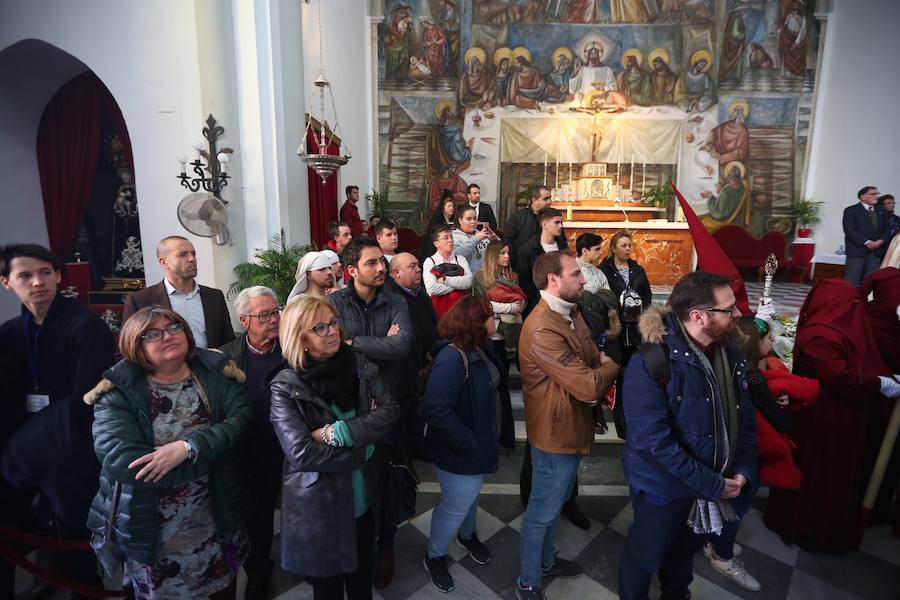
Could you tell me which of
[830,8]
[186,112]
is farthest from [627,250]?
[830,8]

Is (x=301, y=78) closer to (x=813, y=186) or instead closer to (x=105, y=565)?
(x=105, y=565)

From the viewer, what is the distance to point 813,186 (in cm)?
A: 1178

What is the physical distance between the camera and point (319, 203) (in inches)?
293

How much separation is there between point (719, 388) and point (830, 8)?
47.6 feet

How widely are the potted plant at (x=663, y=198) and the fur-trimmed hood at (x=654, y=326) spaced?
1064 cm

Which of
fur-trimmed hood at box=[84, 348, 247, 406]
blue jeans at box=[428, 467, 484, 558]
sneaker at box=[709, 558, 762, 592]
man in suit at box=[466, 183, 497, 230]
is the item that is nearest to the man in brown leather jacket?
blue jeans at box=[428, 467, 484, 558]

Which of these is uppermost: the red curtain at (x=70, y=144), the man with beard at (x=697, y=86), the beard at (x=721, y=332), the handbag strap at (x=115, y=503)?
the man with beard at (x=697, y=86)

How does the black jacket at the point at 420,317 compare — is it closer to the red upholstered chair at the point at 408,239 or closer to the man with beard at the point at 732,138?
the red upholstered chair at the point at 408,239

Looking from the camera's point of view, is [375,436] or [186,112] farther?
[186,112]

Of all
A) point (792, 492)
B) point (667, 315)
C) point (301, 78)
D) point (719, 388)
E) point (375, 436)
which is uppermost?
point (301, 78)

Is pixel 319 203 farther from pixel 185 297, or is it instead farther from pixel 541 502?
pixel 541 502

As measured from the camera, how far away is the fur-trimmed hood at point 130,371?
1.73m

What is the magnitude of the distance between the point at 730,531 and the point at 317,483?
7.62 feet

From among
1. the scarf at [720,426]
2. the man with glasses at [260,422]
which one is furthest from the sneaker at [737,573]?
the man with glasses at [260,422]
